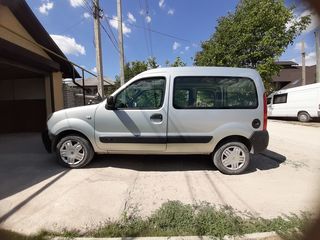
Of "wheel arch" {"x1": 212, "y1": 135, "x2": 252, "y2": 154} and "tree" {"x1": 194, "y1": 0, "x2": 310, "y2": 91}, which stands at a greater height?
"tree" {"x1": 194, "y1": 0, "x2": 310, "y2": 91}

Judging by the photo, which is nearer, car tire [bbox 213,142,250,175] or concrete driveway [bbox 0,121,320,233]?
concrete driveway [bbox 0,121,320,233]

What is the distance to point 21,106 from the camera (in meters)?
12.4

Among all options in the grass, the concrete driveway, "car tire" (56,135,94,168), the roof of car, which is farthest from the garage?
the grass

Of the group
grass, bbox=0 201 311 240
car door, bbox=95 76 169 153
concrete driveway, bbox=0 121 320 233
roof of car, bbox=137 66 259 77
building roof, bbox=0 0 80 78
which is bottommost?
grass, bbox=0 201 311 240

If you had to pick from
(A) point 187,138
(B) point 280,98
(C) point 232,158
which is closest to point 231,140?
(C) point 232,158

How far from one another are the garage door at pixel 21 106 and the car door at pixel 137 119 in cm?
782

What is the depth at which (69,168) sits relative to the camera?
18.7 feet

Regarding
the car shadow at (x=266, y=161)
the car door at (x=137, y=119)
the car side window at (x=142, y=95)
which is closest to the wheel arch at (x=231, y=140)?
the car shadow at (x=266, y=161)

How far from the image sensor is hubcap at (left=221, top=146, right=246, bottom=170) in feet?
18.3

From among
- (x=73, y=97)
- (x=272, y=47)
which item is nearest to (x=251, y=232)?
(x=73, y=97)

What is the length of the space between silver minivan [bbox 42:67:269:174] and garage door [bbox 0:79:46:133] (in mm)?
7428

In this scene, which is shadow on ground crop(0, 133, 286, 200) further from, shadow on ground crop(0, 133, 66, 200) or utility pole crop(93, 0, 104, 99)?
utility pole crop(93, 0, 104, 99)

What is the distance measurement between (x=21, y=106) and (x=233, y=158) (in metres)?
10.4

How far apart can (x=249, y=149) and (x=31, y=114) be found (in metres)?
10.2
